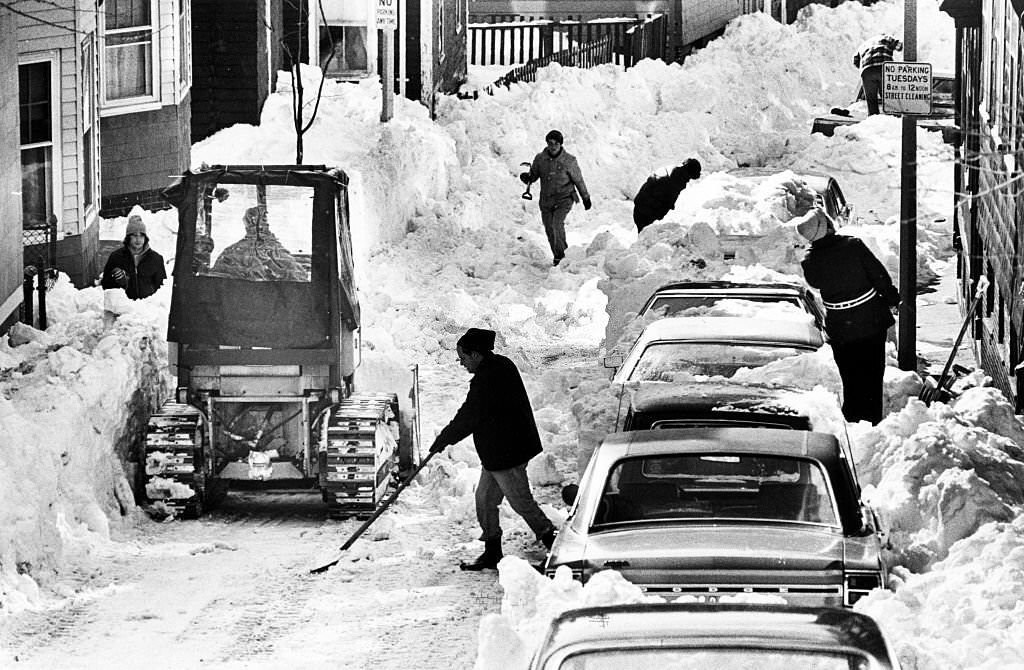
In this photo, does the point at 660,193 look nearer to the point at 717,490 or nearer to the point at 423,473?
the point at 423,473

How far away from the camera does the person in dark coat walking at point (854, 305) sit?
12.6m

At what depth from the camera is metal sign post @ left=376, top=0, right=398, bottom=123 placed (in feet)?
84.2

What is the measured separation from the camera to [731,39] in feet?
127

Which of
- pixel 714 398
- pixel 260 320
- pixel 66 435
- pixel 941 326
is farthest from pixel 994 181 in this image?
pixel 66 435

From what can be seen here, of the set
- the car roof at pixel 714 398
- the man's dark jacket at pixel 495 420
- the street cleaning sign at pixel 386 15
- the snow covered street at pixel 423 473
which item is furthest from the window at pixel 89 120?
the car roof at pixel 714 398

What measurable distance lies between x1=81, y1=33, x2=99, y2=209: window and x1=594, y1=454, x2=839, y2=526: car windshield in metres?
12.3

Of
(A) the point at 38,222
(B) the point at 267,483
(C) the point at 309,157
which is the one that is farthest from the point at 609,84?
(B) the point at 267,483

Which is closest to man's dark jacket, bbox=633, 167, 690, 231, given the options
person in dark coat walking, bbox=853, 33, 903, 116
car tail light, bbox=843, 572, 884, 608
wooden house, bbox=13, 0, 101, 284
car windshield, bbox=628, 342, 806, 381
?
wooden house, bbox=13, 0, 101, 284

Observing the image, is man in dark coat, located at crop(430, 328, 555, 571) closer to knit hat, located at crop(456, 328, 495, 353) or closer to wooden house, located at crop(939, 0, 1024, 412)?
knit hat, located at crop(456, 328, 495, 353)

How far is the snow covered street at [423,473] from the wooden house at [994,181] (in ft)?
2.84

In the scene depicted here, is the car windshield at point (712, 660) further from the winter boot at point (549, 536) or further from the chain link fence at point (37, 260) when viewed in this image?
the chain link fence at point (37, 260)

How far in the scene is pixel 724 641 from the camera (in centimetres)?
546

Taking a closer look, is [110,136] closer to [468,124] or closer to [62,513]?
[468,124]

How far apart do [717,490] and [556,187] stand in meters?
14.9
